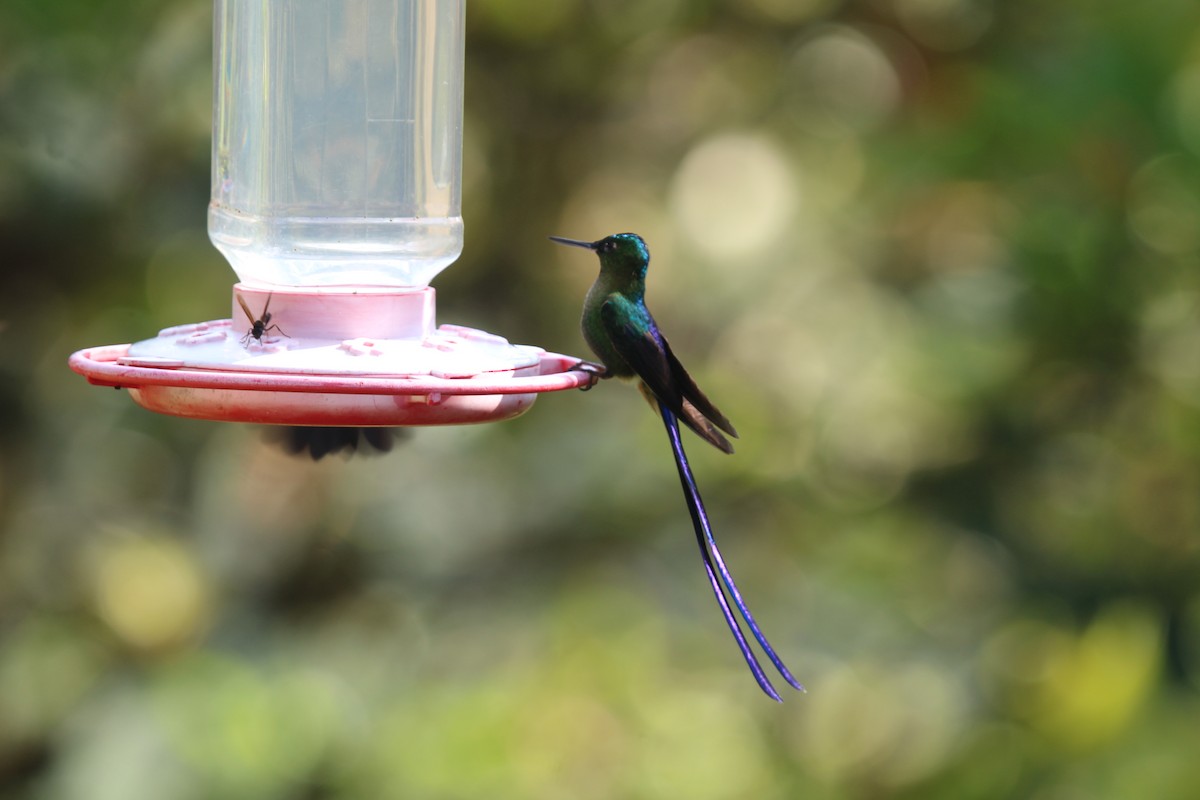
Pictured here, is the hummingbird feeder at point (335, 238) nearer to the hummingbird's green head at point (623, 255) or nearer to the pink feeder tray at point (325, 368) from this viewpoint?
the pink feeder tray at point (325, 368)

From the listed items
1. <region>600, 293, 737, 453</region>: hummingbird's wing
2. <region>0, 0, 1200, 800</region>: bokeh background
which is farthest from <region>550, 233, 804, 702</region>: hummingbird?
<region>0, 0, 1200, 800</region>: bokeh background

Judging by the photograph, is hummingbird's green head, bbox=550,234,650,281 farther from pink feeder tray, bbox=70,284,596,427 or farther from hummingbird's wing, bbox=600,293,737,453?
pink feeder tray, bbox=70,284,596,427

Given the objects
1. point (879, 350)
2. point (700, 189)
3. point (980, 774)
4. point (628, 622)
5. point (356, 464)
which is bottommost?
point (980, 774)

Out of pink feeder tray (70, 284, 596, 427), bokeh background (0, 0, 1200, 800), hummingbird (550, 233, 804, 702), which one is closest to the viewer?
pink feeder tray (70, 284, 596, 427)

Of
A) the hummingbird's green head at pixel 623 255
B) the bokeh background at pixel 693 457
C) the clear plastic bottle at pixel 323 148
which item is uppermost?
the clear plastic bottle at pixel 323 148

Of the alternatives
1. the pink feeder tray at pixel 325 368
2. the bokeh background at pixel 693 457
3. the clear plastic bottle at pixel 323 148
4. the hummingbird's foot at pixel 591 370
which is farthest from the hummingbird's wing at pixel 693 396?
the bokeh background at pixel 693 457

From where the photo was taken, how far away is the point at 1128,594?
14.6 feet

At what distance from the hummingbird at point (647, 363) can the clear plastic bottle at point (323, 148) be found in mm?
285

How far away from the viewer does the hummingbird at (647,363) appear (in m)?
2.00

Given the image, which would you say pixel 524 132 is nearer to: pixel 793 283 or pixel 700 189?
pixel 700 189

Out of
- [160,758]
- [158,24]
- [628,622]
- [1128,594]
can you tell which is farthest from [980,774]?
[158,24]

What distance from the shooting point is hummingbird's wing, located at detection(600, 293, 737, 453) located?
2045mm

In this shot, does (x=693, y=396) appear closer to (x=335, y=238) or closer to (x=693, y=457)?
(x=335, y=238)

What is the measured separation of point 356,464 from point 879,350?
171 centimetres
